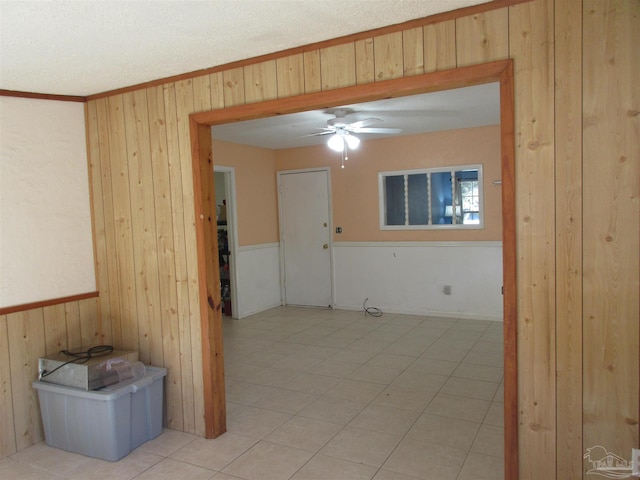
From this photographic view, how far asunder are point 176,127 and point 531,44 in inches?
82.0

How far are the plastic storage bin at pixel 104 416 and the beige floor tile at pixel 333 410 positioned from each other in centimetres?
103

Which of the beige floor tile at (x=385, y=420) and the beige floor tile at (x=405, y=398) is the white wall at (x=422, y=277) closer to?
the beige floor tile at (x=405, y=398)

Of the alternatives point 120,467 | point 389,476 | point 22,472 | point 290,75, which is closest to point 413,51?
point 290,75

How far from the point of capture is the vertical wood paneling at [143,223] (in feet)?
10.1

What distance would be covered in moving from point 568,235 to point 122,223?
2784mm

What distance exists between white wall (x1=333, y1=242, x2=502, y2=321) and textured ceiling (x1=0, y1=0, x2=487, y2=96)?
4.07 meters

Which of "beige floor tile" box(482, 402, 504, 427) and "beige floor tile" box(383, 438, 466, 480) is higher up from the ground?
"beige floor tile" box(482, 402, 504, 427)

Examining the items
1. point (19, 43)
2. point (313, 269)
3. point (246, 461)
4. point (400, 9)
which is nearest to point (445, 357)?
point (246, 461)

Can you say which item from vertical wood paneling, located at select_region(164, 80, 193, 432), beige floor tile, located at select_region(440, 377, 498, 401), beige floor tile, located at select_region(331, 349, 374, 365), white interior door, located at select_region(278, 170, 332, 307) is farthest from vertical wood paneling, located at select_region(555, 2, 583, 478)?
white interior door, located at select_region(278, 170, 332, 307)

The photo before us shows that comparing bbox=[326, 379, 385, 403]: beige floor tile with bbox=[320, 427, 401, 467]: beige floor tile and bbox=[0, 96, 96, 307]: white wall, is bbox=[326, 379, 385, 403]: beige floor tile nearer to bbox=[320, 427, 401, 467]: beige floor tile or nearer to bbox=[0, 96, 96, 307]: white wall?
bbox=[320, 427, 401, 467]: beige floor tile

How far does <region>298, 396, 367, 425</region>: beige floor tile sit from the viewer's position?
126 inches

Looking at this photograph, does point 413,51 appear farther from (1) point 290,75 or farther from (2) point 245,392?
(2) point 245,392

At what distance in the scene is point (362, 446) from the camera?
2811 mm

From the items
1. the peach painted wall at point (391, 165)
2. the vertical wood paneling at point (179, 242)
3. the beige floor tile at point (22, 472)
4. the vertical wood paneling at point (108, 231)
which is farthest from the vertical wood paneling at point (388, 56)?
the peach painted wall at point (391, 165)
